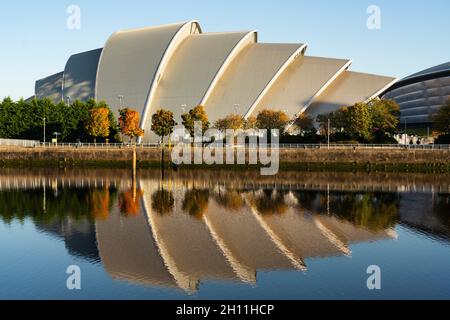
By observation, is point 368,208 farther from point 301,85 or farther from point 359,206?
point 301,85

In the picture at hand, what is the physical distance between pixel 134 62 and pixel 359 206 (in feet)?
165

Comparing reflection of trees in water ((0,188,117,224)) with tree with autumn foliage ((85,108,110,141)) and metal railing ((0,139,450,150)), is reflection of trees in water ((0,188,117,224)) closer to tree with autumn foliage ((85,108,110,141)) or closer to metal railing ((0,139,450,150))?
metal railing ((0,139,450,150))

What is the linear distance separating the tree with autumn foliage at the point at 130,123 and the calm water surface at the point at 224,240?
25168mm

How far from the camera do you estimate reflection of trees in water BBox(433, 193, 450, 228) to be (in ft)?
90.6

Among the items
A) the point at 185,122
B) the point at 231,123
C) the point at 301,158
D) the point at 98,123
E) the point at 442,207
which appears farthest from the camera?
the point at 98,123

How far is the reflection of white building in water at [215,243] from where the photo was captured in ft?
58.1

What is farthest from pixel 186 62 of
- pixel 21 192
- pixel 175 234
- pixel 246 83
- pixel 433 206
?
pixel 175 234

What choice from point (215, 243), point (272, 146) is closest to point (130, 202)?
point (215, 243)

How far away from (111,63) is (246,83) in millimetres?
19731

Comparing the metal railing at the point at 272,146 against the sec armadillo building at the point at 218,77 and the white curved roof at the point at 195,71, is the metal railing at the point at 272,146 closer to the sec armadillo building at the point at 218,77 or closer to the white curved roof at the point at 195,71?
the sec armadillo building at the point at 218,77

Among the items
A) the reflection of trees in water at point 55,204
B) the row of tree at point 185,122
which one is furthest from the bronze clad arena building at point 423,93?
the reflection of trees in water at point 55,204

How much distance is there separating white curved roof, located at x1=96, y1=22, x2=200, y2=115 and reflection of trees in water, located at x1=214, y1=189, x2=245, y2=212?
37.1 meters

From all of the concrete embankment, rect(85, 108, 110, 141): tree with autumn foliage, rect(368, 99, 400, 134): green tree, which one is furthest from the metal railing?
rect(368, 99, 400, 134): green tree

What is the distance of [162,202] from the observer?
32625mm
